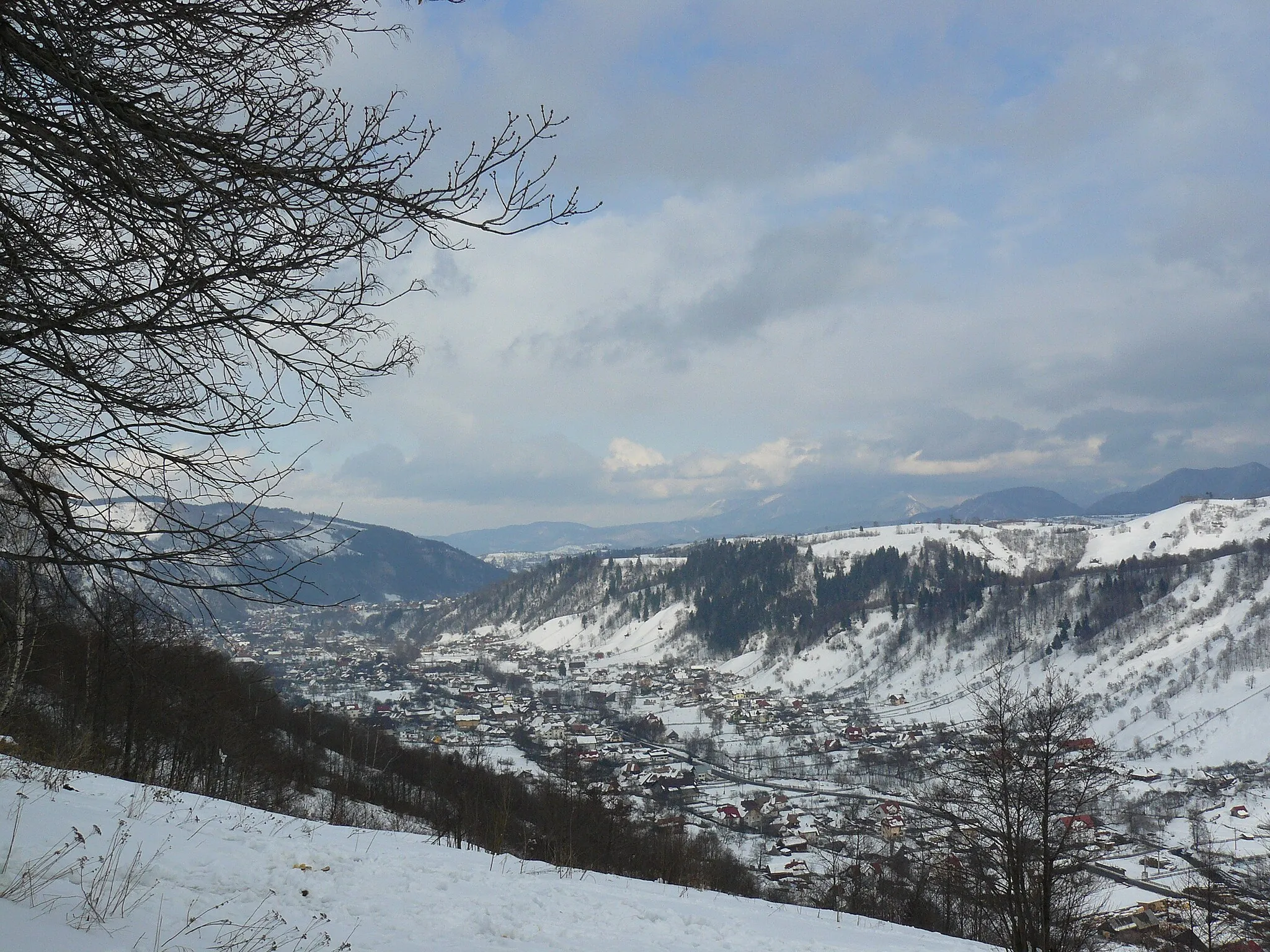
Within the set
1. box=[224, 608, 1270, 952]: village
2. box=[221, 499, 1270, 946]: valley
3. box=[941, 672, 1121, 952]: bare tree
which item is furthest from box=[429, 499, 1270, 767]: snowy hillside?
box=[941, 672, 1121, 952]: bare tree

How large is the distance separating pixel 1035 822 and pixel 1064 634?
9690 cm

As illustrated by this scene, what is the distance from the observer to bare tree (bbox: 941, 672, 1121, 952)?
10.6 meters

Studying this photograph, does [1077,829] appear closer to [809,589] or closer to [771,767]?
[771,767]

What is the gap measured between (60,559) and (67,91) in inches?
66.6

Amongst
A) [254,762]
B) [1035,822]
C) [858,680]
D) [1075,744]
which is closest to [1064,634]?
[858,680]

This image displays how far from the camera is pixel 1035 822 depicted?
11.6 meters

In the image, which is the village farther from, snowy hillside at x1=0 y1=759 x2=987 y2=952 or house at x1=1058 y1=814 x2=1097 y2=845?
snowy hillside at x1=0 y1=759 x2=987 y2=952

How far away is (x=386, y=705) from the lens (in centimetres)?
6856

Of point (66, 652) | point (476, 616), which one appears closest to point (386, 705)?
point (66, 652)

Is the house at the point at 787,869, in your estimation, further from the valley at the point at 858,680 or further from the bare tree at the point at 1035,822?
the bare tree at the point at 1035,822

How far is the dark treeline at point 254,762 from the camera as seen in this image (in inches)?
422

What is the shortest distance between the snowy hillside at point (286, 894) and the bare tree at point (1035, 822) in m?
1.73

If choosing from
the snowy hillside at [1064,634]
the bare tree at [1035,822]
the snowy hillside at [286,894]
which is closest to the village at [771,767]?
the bare tree at [1035,822]

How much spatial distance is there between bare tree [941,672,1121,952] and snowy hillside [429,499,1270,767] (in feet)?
109
